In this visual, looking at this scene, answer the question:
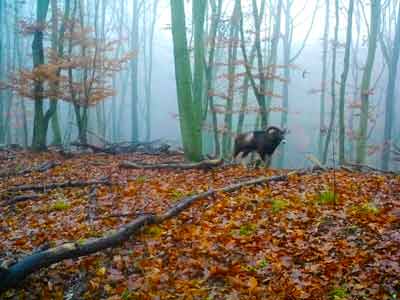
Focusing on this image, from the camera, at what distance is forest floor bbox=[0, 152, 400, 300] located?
16.0 feet

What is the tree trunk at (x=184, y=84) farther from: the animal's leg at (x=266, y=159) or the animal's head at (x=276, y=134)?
the animal's head at (x=276, y=134)

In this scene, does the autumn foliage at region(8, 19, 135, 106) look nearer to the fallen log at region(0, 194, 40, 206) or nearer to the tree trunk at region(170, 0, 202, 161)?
the tree trunk at region(170, 0, 202, 161)

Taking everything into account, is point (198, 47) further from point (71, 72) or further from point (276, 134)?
point (71, 72)

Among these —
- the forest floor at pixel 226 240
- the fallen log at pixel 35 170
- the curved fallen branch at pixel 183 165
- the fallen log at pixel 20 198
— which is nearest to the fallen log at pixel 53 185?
the forest floor at pixel 226 240

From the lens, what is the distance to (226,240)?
5.95m

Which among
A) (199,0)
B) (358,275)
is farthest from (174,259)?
(199,0)

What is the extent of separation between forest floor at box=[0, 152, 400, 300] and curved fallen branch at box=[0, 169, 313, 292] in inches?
5.1

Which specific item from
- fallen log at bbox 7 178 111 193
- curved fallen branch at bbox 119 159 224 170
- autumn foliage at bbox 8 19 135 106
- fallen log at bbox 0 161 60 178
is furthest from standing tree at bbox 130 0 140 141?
fallen log at bbox 7 178 111 193

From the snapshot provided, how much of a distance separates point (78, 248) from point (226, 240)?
2087mm

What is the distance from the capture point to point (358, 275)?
482cm

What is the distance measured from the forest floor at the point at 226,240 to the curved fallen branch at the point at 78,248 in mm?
130

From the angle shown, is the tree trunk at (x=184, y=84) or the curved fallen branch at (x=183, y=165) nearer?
the curved fallen branch at (x=183, y=165)

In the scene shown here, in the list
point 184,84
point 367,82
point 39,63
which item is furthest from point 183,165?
point 367,82

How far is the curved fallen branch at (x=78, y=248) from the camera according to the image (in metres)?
4.85
